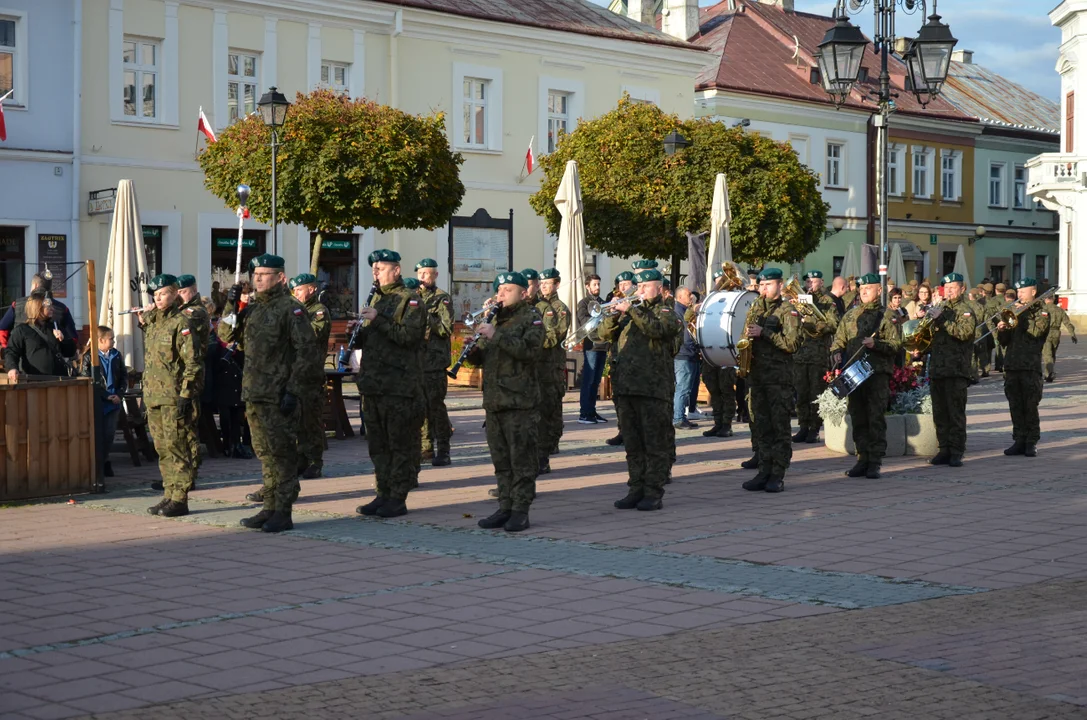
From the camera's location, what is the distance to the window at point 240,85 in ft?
98.2

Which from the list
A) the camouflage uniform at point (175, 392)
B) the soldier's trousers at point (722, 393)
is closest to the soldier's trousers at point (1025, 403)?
the soldier's trousers at point (722, 393)

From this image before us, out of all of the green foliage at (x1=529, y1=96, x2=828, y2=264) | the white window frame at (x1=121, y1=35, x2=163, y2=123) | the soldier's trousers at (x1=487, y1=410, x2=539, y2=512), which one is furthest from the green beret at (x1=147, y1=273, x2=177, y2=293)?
the green foliage at (x1=529, y1=96, x2=828, y2=264)

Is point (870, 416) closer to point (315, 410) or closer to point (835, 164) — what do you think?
point (315, 410)

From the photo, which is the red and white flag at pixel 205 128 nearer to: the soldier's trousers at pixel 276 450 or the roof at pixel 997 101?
the soldier's trousers at pixel 276 450

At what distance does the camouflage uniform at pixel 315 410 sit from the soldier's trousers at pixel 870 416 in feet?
15.9

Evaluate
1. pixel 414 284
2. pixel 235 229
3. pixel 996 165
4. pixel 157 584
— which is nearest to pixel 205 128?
pixel 235 229

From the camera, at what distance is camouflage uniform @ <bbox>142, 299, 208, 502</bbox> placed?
10812mm

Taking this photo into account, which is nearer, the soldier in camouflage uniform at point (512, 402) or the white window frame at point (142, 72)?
the soldier in camouflage uniform at point (512, 402)

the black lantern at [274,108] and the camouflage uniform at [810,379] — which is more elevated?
the black lantern at [274,108]

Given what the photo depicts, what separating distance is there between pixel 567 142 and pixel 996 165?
2724 centimetres

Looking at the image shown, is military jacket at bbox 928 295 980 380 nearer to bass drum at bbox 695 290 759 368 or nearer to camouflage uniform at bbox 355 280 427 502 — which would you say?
bass drum at bbox 695 290 759 368

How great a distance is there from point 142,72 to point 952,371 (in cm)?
1969

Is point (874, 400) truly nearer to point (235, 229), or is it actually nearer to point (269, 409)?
point (269, 409)

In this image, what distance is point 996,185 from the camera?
54.7 m
